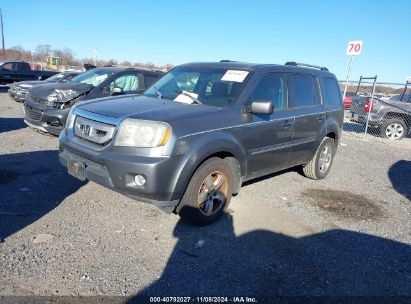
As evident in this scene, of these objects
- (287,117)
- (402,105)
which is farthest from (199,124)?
(402,105)

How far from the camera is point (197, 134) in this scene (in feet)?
12.3

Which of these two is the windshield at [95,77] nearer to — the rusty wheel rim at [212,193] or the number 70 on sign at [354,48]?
the rusty wheel rim at [212,193]

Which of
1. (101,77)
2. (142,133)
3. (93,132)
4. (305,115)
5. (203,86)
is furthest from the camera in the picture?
(101,77)

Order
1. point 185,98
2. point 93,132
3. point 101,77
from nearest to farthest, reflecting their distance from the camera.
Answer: point 93,132 < point 185,98 < point 101,77

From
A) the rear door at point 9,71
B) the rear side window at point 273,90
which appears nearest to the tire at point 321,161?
the rear side window at point 273,90

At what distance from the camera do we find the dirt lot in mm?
3000

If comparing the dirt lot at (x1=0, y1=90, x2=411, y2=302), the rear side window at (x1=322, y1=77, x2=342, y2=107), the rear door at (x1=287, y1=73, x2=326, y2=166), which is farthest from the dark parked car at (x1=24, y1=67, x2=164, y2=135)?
the rear side window at (x1=322, y1=77, x2=342, y2=107)

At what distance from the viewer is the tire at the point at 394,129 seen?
12570 millimetres

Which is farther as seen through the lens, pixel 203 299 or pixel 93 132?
pixel 93 132

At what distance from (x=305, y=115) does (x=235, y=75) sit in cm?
147

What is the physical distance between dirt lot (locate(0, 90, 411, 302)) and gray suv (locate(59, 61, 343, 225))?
1.64ft

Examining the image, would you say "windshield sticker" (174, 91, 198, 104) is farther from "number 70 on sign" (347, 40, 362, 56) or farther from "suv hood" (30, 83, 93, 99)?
"number 70 on sign" (347, 40, 362, 56)

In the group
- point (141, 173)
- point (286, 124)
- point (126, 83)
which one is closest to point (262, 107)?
point (286, 124)

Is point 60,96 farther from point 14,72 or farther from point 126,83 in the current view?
point 14,72
